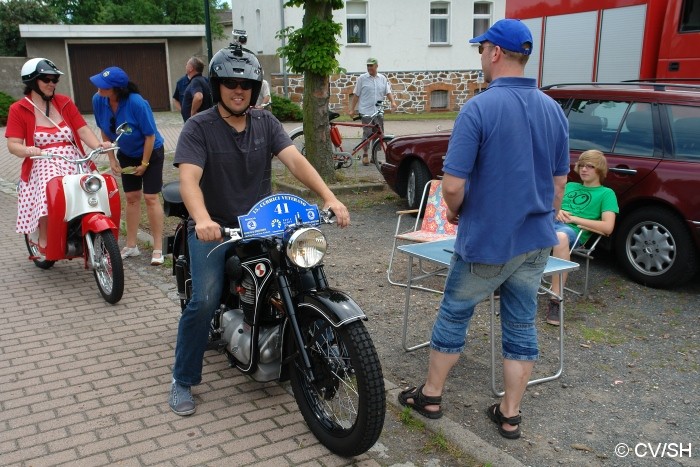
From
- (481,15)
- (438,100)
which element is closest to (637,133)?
(438,100)

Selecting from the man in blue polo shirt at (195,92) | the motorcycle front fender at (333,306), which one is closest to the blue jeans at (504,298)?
the motorcycle front fender at (333,306)

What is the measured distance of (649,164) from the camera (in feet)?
19.4

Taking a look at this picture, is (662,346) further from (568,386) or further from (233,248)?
(233,248)

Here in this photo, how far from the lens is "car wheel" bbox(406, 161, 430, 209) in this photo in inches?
331

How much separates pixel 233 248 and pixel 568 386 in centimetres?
219

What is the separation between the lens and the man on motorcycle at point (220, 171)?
11.4ft

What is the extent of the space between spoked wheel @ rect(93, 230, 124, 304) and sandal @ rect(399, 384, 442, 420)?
272 centimetres

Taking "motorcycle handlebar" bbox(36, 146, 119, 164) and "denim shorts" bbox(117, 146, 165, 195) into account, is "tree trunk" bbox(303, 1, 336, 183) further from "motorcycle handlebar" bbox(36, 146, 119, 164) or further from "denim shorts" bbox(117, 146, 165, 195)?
"motorcycle handlebar" bbox(36, 146, 119, 164)

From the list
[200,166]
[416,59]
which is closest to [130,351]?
[200,166]

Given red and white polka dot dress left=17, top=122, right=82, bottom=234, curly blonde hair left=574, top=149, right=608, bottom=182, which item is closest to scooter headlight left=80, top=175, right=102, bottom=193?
red and white polka dot dress left=17, top=122, right=82, bottom=234

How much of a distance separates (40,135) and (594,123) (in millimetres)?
5092

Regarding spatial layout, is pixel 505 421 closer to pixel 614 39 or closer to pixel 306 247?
pixel 306 247

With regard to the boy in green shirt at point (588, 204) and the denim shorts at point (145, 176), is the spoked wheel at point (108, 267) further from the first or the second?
the boy in green shirt at point (588, 204)

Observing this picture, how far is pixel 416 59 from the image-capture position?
85.8 feet
